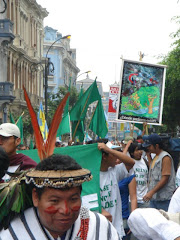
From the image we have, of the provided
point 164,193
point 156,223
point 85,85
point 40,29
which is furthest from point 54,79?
point 156,223

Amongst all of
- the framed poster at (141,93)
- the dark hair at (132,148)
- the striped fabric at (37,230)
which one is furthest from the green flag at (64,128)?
the striped fabric at (37,230)

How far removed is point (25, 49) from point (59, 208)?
3930cm

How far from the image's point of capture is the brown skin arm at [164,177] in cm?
691

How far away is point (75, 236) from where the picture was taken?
267 centimetres

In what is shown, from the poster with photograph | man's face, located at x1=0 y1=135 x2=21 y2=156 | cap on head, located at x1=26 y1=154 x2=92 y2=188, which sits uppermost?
cap on head, located at x1=26 y1=154 x2=92 y2=188

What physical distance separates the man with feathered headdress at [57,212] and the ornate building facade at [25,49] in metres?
33.0

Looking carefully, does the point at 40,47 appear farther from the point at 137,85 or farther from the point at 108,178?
the point at 108,178

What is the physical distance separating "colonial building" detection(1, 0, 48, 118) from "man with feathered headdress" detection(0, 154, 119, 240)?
3109cm

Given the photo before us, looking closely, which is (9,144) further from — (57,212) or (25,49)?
(25,49)

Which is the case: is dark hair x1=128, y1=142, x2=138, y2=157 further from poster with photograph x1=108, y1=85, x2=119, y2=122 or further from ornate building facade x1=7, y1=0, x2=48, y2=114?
ornate building facade x1=7, y1=0, x2=48, y2=114

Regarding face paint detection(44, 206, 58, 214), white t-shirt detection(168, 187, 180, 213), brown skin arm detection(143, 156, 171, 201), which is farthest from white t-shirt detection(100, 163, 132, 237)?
face paint detection(44, 206, 58, 214)

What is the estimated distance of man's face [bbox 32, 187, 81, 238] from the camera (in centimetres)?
254

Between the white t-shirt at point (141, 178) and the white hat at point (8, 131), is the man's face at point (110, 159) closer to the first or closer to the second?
the white hat at point (8, 131)

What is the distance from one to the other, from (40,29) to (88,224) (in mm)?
45234
